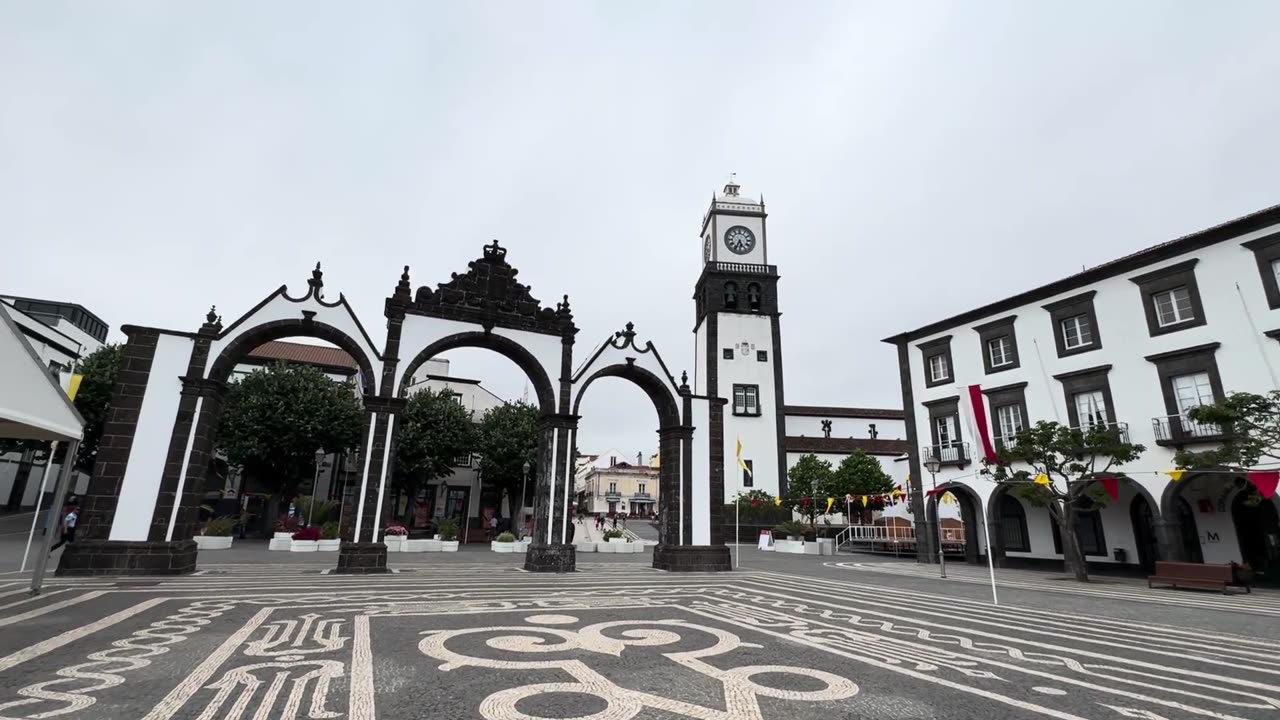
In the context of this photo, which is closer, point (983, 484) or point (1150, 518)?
point (1150, 518)

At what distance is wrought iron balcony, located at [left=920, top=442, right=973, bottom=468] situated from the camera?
2336cm

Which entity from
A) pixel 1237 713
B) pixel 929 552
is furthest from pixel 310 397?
pixel 1237 713

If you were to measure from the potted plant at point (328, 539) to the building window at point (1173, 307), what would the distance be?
29461 millimetres

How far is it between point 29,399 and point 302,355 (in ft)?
120

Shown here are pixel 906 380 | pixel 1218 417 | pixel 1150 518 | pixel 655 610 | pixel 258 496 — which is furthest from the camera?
pixel 258 496

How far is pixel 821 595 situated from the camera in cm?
1185

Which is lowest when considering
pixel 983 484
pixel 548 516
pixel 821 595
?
pixel 821 595

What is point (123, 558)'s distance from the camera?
12125 millimetres

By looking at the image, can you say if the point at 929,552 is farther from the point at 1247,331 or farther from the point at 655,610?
the point at 655,610

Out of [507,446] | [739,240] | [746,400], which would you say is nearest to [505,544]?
[507,446]

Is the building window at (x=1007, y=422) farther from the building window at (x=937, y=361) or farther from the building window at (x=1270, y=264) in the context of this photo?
the building window at (x=1270, y=264)

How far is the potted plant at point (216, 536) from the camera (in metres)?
20.4

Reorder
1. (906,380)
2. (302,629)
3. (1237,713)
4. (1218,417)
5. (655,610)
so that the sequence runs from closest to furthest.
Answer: (1237,713) → (302,629) → (655,610) → (1218,417) → (906,380)

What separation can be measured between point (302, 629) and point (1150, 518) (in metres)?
25.8
